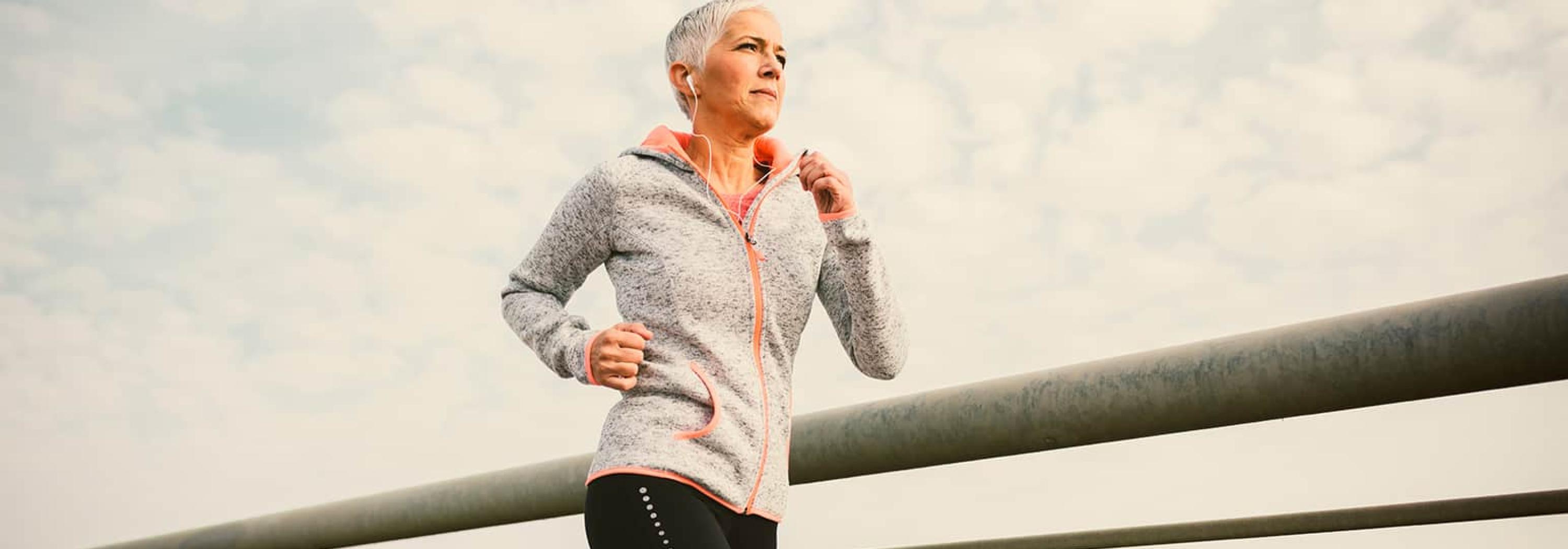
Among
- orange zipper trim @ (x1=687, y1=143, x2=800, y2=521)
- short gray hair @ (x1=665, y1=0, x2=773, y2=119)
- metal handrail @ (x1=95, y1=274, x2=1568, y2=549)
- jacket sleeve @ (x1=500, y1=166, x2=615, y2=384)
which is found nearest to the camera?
metal handrail @ (x1=95, y1=274, x2=1568, y2=549)

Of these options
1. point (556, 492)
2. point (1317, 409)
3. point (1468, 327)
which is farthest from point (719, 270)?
point (1468, 327)

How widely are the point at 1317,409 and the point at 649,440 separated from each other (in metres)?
0.74

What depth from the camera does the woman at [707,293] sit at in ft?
5.15

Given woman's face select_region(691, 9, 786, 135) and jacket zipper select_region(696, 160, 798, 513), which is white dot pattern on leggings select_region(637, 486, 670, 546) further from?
woman's face select_region(691, 9, 786, 135)

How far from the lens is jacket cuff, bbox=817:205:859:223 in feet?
5.52

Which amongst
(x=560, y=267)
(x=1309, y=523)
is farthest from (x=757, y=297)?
(x=1309, y=523)

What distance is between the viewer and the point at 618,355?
1569 mm

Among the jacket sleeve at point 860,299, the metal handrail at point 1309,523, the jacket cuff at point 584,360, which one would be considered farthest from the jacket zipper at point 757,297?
the metal handrail at point 1309,523

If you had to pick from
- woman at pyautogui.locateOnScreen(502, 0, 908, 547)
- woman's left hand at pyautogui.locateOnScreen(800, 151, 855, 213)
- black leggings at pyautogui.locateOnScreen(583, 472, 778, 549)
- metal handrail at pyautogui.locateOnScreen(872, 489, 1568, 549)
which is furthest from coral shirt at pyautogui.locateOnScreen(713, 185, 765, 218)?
metal handrail at pyautogui.locateOnScreen(872, 489, 1568, 549)

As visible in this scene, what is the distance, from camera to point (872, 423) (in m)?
1.74

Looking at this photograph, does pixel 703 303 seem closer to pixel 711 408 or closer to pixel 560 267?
pixel 711 408

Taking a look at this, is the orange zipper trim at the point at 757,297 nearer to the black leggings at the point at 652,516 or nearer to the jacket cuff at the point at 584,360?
the black leggings at the point at 652,516

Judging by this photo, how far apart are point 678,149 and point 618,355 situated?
0.35 metres

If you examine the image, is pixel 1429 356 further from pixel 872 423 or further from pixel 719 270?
pixel 719 270
